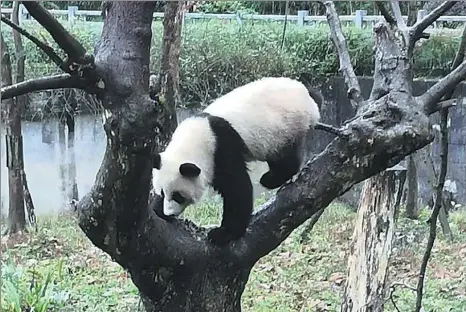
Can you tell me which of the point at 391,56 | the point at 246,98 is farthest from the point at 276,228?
the point at 391,56

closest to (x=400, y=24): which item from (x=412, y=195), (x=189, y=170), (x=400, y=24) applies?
(x=400, y=24)

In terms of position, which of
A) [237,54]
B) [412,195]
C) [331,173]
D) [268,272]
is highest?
[237,54]

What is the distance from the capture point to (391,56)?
5.33ft

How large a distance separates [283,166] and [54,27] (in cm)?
92

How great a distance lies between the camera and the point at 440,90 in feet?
5.11

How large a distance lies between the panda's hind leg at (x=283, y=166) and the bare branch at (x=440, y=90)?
0.35 m

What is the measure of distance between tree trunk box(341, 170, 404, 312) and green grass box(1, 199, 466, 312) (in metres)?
0.54

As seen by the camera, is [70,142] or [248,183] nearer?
[248,183]

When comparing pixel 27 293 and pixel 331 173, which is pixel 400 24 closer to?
pixel 331 173

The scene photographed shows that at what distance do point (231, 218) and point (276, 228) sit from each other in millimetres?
104

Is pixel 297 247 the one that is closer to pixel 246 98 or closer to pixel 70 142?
pixel 70 142

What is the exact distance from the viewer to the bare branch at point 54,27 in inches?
38.0

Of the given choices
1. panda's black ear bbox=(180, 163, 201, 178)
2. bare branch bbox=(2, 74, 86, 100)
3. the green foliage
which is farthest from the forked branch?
the green foliage

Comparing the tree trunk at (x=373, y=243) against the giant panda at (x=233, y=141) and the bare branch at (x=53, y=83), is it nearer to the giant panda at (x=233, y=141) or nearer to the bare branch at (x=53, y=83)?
the giant panda at (x=233, y=141)
